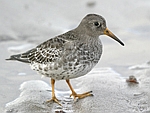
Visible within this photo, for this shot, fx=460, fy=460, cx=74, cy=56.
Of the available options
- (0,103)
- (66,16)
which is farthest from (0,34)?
(0,103)

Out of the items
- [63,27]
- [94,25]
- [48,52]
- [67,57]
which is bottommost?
[67,57]

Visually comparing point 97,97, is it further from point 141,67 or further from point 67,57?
point 141,67

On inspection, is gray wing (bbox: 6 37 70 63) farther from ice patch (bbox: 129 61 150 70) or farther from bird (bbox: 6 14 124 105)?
ice patch (bbox: 129 61 150 70)

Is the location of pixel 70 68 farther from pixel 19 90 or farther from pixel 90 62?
pixel 19 90

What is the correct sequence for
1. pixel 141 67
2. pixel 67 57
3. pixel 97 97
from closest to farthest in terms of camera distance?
pixel 67 57
pixel 97 97
pixel 141 67

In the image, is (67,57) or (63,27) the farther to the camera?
(63,27)

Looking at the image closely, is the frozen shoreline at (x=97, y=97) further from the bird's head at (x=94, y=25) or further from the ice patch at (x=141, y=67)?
the bird's head at (x=94, y=25)

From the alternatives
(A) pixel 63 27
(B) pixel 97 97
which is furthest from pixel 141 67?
(A) pixel 63 27

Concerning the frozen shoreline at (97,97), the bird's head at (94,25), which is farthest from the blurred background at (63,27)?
the bird's head at (94,25)
